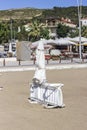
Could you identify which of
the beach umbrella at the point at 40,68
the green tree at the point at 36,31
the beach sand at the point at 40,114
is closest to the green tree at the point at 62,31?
the green tree at the point at 36,31

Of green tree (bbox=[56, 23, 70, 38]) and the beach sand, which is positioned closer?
the beach sand

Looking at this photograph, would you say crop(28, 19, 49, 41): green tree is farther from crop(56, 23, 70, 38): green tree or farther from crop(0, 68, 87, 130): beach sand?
crop(0, 68, 87, 130): beach sand

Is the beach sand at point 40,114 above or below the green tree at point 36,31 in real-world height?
above

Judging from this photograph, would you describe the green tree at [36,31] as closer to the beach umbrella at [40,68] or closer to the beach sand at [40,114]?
the beach umbrella at [40,68]

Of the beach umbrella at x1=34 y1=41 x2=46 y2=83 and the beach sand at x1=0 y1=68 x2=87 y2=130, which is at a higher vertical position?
the beach umbrella at x1=34 y1=41 x2=46 y2=83

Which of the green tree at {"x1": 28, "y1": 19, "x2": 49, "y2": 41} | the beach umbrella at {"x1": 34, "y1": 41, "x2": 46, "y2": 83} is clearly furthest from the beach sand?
the green tree at {"x1": 28, "y1": 19, "x2": 49, "y2": 41}

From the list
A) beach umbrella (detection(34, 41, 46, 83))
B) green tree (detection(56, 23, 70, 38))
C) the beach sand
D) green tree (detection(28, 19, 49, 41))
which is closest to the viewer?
the beach sand

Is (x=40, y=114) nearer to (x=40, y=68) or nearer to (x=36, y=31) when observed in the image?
(x=40, y=68)

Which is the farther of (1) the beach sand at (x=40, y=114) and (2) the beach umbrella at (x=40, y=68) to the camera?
(2) the beach umbrella at (x=40, y=68)

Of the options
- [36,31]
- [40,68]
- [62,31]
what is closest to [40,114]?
[40,68]

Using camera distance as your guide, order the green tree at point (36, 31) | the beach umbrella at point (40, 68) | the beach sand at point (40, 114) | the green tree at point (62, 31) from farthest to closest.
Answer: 1. the green tree at point (62, 31)
2. the green tree at point (36, 31)
3. the beach umbrella at point (40, 68)
4. the beach sand at point (40, 114)

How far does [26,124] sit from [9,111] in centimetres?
182

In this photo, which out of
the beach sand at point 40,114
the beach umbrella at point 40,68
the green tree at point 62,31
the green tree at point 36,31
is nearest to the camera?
the beach sand at point 40,114

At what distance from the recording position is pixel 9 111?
11023mm
